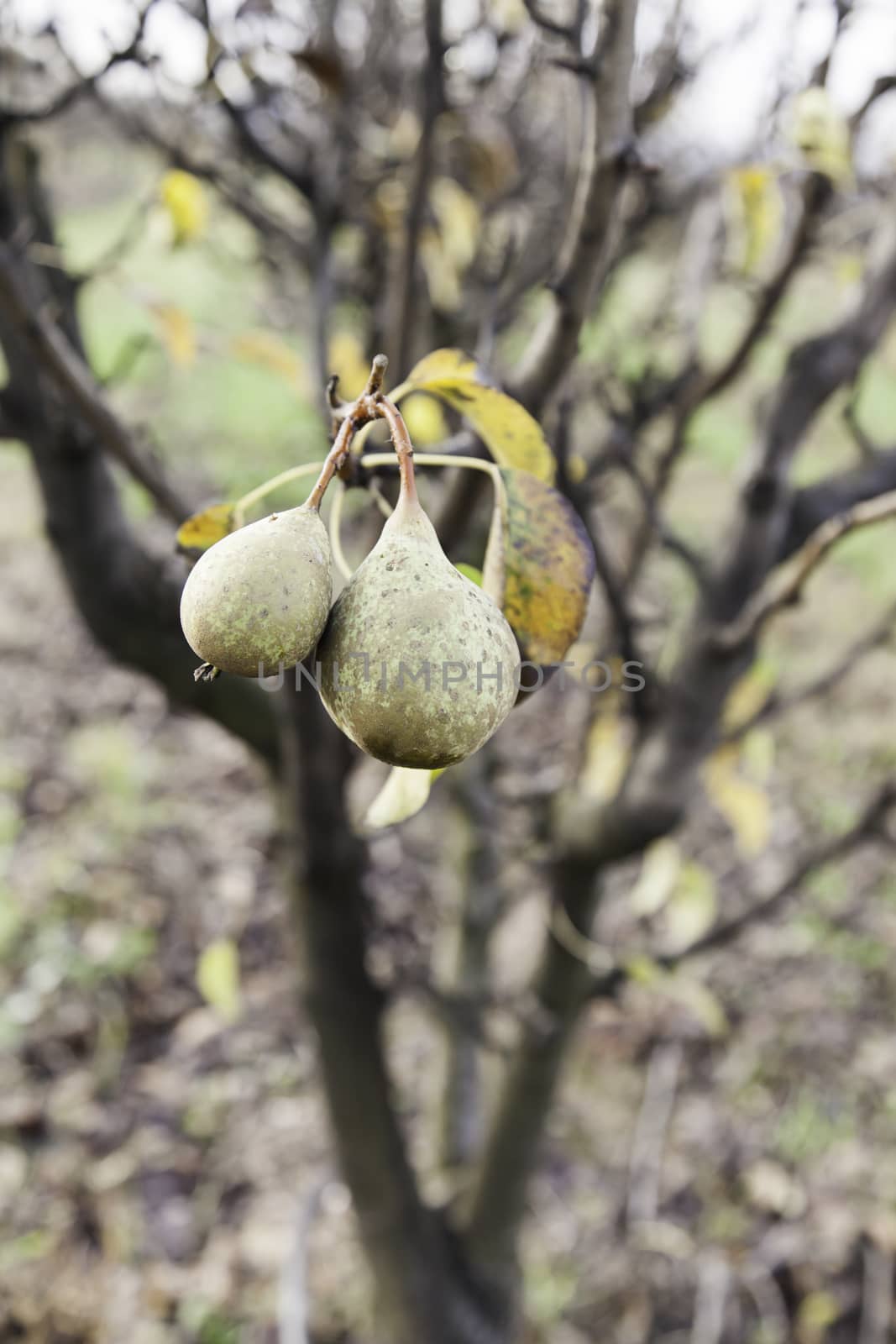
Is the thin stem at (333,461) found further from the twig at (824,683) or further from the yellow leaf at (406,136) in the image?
the yellow leaf at (406,136)

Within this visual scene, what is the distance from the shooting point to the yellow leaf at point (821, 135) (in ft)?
2.64

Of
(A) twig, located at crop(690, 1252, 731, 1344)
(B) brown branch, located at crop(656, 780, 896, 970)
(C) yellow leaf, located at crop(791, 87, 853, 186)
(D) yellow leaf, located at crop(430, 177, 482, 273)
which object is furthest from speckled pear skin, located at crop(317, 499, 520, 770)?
(A) twig, located at crop(690, 1252, 731, 1344)

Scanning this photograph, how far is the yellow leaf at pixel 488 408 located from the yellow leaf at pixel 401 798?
16cm

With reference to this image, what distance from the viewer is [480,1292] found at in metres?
1.54

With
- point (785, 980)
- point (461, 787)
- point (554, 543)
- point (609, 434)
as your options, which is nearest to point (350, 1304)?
point (461, 787)

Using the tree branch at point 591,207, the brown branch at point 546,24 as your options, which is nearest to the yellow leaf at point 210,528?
the tree branch at point 591,207

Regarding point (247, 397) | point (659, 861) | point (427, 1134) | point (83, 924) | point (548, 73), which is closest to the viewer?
point (659, 861)

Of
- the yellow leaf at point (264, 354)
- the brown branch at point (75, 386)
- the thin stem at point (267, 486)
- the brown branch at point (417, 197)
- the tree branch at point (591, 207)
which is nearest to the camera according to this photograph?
the thin stem at point (267, 486)

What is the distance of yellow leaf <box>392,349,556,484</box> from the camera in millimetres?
479

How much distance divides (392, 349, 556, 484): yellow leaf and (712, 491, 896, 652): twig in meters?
0.28

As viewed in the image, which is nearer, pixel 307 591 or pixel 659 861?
pixel 307 591

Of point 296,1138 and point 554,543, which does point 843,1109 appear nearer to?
point 296,1138

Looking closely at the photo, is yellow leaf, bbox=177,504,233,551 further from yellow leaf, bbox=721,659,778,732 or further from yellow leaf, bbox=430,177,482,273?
yellow leaf, bbox=430,177,482,273

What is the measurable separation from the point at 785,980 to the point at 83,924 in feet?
6.15
